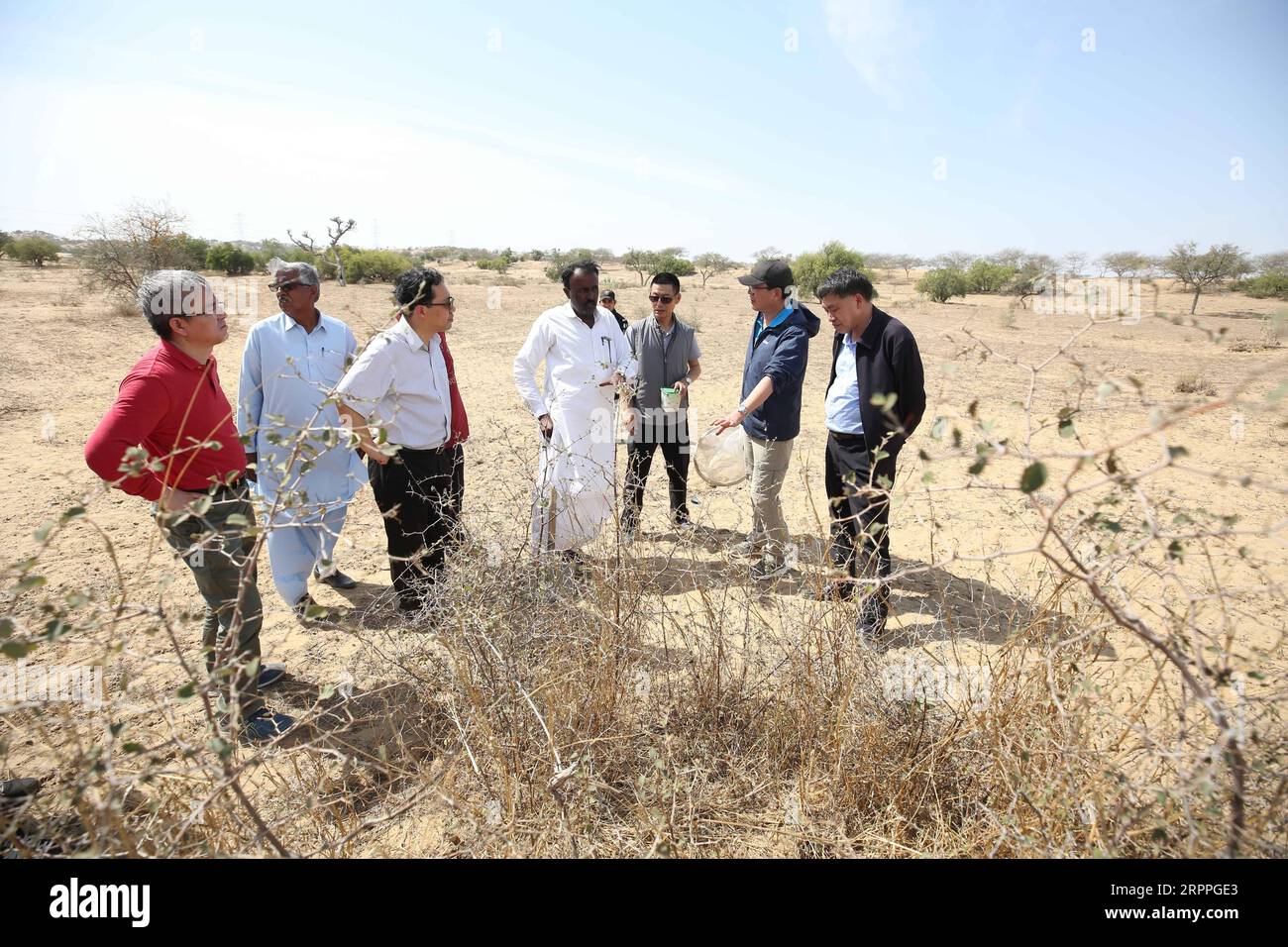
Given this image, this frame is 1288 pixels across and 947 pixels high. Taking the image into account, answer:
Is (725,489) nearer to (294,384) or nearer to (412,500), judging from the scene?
(412,500)

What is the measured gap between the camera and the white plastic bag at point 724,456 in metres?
4.15

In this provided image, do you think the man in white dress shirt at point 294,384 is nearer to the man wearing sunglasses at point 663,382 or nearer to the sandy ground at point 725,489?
the sandy ground at point 725,489

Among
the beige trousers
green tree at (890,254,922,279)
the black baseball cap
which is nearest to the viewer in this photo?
the black baseball cap

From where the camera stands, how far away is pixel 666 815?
194cm

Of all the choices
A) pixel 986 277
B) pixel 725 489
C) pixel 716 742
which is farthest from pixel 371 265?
pixel 716 742

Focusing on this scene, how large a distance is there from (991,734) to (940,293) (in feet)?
95.2

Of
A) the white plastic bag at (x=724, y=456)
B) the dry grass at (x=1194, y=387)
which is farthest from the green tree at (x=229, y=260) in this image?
the dry grass at (x=1194, y=387)

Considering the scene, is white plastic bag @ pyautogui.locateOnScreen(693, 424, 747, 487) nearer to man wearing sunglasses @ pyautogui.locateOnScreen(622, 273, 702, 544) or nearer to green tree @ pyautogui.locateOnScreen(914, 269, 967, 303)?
man wearing sunglasses @ pyautogui.locateOnScreen(622, 273, 702, 544)

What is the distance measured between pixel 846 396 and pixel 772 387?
54 cm

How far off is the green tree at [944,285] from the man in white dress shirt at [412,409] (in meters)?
28.2

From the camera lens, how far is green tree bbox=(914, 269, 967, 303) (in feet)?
90.1

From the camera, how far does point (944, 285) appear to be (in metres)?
27.4

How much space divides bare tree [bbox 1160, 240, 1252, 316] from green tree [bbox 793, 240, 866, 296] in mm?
11985

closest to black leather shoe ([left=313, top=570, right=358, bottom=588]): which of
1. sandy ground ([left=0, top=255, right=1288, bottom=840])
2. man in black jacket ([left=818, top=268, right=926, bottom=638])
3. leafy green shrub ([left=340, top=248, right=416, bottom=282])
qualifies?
sandy ground ([left=0, top=255, right=1288, bottom=840])
